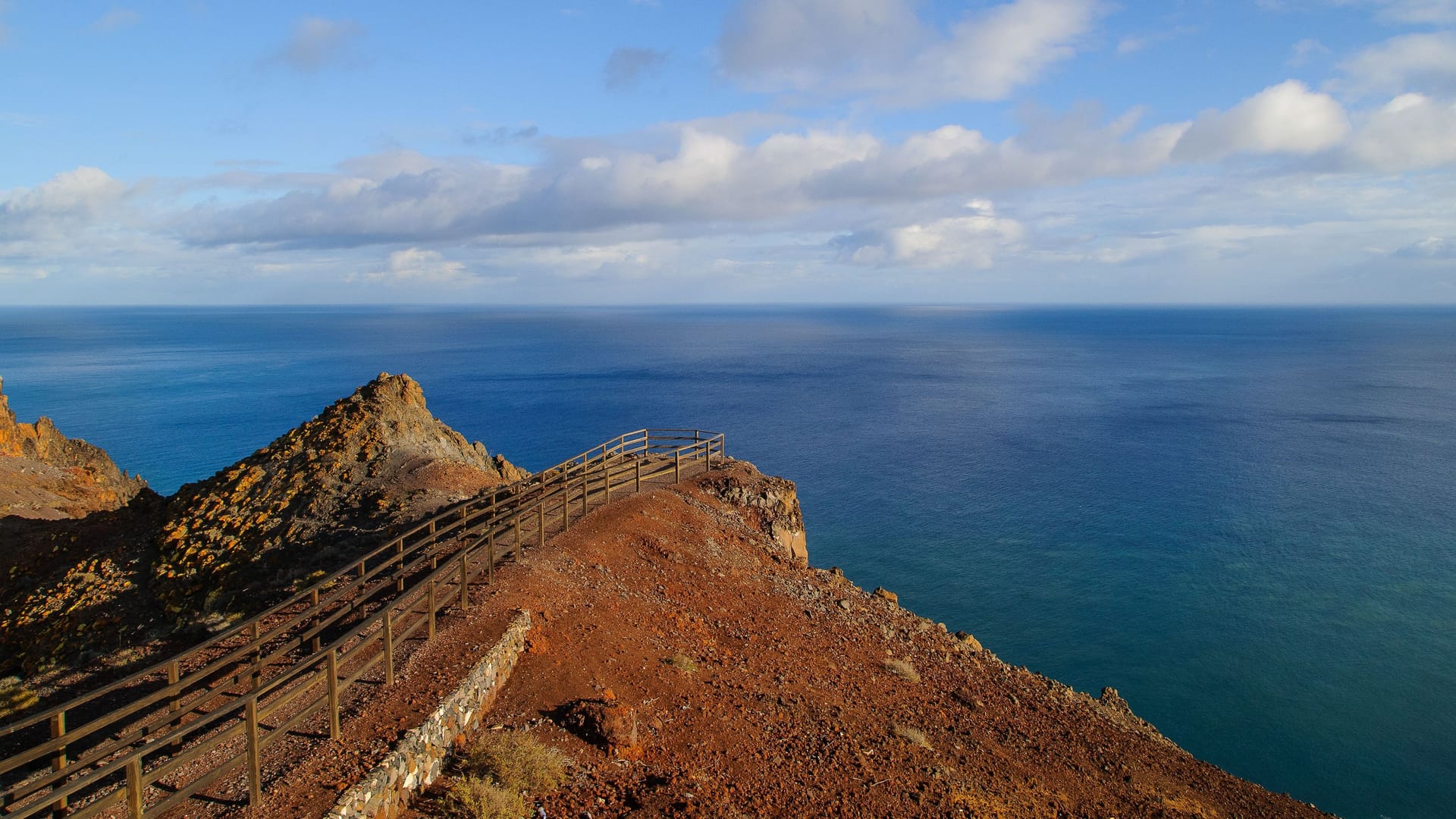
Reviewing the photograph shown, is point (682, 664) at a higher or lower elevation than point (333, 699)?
lower

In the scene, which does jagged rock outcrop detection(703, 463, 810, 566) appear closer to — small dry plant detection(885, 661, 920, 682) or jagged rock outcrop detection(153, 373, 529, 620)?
small dry plant detection(885, 661, 920, 682)

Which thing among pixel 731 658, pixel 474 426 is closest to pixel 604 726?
pixel 731 658

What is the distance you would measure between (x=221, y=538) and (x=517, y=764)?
1613 centimetres

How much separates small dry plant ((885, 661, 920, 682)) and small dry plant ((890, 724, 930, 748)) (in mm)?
2768

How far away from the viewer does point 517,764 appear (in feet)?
33.7

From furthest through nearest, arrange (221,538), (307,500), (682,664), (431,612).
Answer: (307,500)
(221,538)
(682,664)
(431,612)

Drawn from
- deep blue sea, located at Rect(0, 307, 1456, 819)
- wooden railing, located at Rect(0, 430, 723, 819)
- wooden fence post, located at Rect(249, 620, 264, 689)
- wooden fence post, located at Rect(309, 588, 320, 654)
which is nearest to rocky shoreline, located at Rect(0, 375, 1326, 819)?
wooden railing, located at Rect(0, 430, 723, 819)

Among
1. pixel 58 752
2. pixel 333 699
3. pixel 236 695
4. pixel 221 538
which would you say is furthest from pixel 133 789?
pixel 221 538

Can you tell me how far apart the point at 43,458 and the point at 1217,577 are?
58.0 meters

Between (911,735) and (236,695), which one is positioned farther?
(911,735)

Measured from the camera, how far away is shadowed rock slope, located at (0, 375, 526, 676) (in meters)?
18.4

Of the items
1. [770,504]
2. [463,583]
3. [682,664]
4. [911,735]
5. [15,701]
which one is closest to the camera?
[463,583]

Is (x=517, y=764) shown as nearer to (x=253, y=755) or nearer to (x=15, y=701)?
(x=253, y=755)

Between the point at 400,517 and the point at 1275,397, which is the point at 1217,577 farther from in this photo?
the point at 1275,397
